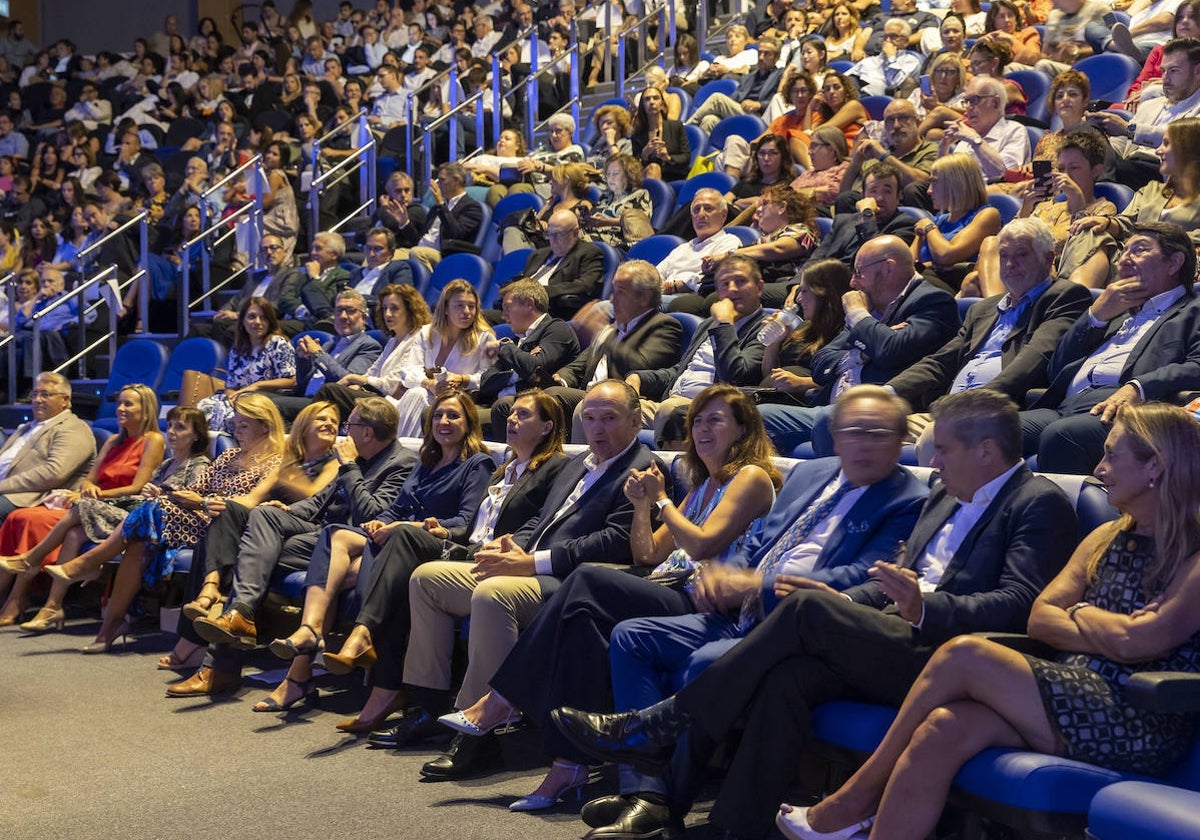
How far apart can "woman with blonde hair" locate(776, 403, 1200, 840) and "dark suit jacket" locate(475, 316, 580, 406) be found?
10.1ft

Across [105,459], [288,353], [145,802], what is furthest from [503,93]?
[145,802]

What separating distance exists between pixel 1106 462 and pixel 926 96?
444 cm

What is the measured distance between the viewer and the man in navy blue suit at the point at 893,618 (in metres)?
2.68

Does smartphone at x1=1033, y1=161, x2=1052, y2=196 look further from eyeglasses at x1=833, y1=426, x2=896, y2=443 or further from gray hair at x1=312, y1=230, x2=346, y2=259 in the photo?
gray hair at x1=312, y1=230, x2=346, y2=259

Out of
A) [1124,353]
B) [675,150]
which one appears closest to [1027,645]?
[1124,353]

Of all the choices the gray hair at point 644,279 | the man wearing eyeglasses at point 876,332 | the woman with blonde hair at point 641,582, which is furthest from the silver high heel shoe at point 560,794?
the gray hair at point 644,279

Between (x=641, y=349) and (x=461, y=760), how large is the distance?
6.70 ft

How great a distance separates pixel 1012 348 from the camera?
4012 mm

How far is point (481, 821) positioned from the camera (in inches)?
123

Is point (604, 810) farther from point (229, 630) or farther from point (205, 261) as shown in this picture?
point (205, 261)

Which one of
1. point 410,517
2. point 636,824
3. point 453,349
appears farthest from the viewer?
point 453,349

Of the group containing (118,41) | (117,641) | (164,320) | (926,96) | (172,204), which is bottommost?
(117,641)

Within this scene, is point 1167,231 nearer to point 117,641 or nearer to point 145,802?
point 145,802

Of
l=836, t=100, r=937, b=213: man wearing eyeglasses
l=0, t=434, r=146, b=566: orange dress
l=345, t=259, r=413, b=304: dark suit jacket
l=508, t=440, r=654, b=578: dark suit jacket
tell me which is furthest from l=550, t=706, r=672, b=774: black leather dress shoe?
l=345, t=259, r=413, b=304: dark suit jacket
